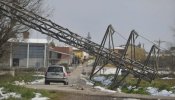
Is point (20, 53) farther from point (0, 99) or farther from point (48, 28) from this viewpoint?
point (0, 99)

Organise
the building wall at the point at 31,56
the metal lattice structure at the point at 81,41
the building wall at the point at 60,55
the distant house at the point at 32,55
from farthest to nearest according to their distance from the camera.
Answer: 1. the building wall at the point at 60,55
2. the building wall at the point at 31,56
3. the distant house at the point at 32,55
4. the metal lattice structure at the point at 81,41

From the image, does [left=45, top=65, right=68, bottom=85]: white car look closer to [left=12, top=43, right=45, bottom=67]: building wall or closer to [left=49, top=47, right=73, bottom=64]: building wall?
[left=12, top=43, right=45, bottom=67]: building wall

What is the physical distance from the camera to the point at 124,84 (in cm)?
4641

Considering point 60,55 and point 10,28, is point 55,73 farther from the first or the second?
point 60,55

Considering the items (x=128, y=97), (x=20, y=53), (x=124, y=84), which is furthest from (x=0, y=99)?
(x=20, y=53)

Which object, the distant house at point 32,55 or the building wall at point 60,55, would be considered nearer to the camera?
the distant house at point 32,55

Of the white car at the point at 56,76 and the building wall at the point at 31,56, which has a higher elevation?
the building wall at the point at 31,56

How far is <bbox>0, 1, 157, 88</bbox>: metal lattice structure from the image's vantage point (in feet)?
120

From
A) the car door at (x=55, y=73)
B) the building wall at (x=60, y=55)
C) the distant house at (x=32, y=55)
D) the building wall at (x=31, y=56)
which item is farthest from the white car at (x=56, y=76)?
the building wall at (x=60, y=55)

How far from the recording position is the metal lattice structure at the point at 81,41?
36.4 meters

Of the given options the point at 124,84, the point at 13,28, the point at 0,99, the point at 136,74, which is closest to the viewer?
the point at 0,99

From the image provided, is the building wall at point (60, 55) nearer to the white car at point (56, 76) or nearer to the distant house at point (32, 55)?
the distant house at point (32, 55)

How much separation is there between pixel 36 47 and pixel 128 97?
102736 mm

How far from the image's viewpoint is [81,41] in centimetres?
4034
